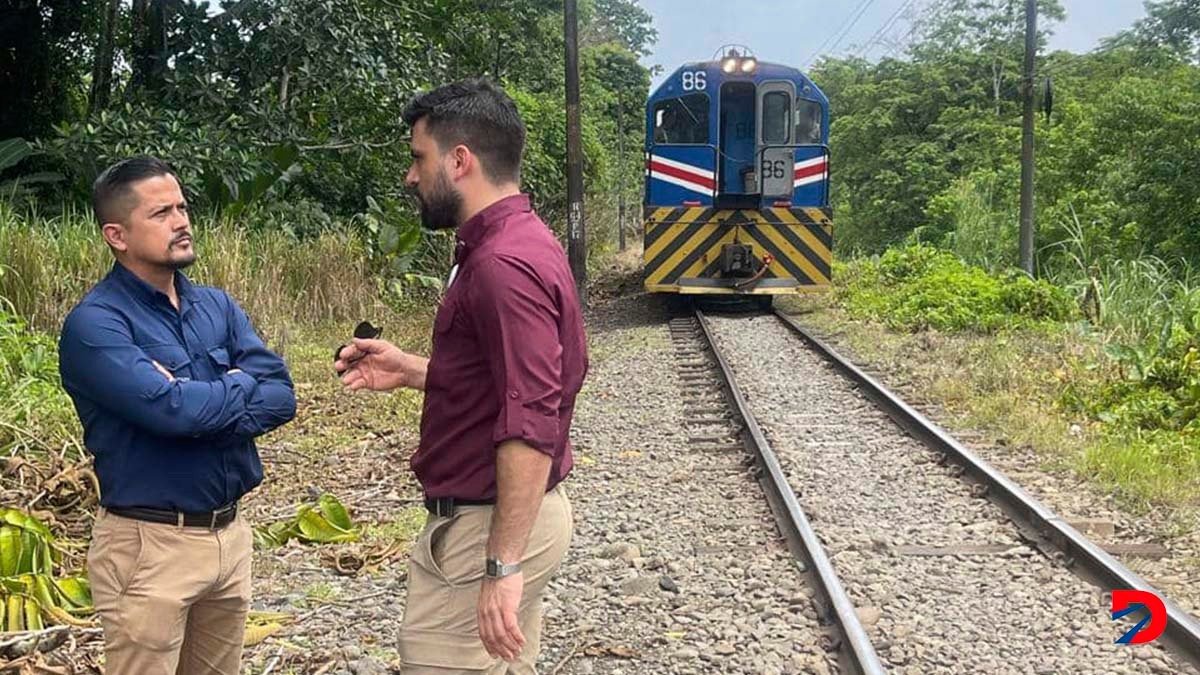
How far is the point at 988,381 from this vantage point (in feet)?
27.2

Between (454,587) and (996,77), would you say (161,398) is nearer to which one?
(454,587)

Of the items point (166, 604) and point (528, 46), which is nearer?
point (166, 604)

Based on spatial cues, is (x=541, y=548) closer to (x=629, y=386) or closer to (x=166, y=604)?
(x=166, y=604)

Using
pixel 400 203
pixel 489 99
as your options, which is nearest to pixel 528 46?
pixel 400 203

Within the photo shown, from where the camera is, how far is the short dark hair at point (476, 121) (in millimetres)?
2223

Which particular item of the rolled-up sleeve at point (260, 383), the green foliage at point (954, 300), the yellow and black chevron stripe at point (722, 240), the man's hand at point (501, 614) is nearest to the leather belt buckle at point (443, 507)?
the man's hand at point (501, 614)

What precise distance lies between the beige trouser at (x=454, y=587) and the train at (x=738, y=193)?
11106mm

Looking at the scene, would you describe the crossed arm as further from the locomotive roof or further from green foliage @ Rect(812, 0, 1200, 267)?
green foliage @ Rect(812, 0, 1200, 267)

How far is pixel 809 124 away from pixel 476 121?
1206 centimetres

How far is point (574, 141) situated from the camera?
1391cm

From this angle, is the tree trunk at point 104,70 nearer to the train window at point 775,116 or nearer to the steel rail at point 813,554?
the train window at point 775,116

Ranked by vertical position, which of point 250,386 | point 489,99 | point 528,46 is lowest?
point 250,386

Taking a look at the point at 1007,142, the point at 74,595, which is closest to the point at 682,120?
the point at 74,595

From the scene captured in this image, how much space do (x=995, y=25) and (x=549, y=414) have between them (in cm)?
3536
